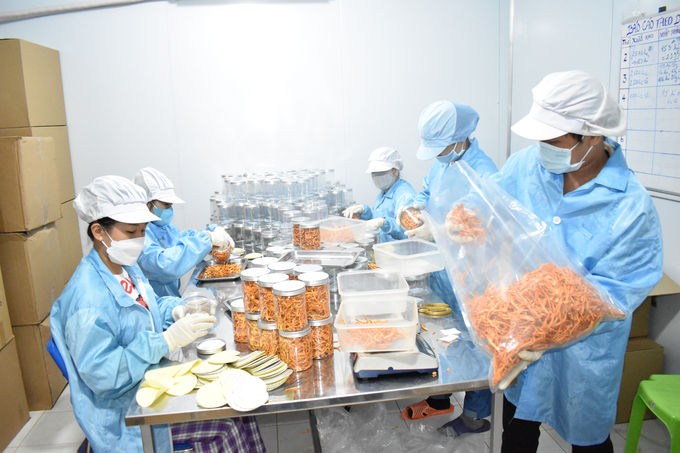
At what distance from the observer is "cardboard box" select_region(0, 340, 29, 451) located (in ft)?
9.01

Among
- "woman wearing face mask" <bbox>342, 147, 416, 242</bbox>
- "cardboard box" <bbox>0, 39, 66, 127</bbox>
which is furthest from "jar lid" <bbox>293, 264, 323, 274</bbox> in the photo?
"cardboard box" <bbox>0, 39, 66, 127</bbox>

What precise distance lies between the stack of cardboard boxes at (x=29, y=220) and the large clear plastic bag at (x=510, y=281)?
2648 millimetres

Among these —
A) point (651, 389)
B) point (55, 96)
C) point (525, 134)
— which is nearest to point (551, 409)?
point (651, 389)

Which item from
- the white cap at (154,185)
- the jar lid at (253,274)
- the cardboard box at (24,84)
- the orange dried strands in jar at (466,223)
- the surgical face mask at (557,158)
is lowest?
the jar lid at (253,274)

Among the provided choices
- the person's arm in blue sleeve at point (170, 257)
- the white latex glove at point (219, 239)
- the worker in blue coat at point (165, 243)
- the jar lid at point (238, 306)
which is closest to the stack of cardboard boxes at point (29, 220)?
the worker in blue coat at point (165, 243)

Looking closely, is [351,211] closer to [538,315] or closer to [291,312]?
[291,312]

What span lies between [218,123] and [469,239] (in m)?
3.14

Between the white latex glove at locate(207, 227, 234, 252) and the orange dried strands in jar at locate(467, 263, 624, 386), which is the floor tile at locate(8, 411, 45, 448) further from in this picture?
the orange dried strands in jar at locate(467, 263, 624, 386)

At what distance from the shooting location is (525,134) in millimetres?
1584

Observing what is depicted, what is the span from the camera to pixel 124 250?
5.62 feet

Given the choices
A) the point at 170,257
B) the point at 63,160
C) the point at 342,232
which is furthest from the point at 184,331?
the point at 63,160

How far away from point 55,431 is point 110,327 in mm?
1836

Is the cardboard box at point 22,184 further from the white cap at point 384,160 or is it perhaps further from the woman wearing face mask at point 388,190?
the white cap at point 384,160

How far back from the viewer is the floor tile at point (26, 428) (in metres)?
2.78
